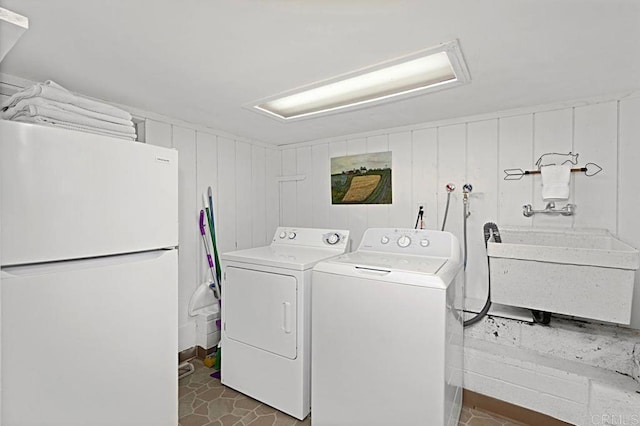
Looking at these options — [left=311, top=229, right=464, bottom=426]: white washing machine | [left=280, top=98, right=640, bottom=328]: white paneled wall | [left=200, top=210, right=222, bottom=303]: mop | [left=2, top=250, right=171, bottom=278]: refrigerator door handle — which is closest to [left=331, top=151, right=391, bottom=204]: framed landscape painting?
[left=280, top=98, right=640, bottom=328]: white paneled wall

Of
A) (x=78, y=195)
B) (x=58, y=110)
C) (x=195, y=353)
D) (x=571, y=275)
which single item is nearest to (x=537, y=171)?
(x=571, y=275)

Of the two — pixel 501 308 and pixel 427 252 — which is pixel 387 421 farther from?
pixel 501 308

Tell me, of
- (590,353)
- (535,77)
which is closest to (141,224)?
(535,77)

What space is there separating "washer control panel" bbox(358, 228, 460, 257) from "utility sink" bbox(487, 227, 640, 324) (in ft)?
0.86

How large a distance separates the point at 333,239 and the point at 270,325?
2.69 feet

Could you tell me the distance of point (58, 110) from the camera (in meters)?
1.30

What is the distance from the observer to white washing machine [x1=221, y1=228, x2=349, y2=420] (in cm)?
189

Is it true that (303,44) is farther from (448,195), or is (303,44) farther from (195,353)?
(195,353)

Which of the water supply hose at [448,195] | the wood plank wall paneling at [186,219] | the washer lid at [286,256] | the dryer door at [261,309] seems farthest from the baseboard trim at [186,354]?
the water supply hose at [448,195]

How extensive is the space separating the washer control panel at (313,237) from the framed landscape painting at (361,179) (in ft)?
1.95

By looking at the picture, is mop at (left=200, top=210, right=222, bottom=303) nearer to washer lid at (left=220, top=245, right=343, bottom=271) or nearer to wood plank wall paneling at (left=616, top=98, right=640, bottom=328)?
washer lid at (left=220, top=245, right=343, bottom=271)

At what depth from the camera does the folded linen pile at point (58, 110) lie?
1.26 m

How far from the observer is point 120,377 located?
130 cm

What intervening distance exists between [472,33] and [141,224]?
5.57 ft
